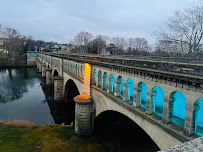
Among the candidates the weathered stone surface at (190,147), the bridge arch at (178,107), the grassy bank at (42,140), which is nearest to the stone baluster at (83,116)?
the grassy bank at (42,140)

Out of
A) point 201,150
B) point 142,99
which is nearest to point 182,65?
point 142,99

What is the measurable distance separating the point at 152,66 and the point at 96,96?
398 inches

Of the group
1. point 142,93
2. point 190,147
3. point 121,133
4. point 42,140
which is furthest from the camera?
point 121,133

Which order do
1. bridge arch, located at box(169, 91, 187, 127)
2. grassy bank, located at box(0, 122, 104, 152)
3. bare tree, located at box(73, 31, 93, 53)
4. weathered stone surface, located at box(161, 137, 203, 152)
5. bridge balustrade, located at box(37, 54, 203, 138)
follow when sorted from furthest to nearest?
1. bare tree, located at box(73, 31, 93, 53)
2. grassy bank, located at box(0, 122, 104, 152)
3. bridge arch, located at box(169, 91, 187, 127)
4. bridge balustrade, located at box(37, 54, 203, 138)
5. weathered stone surface, located at box(161, 137, 203, 152)

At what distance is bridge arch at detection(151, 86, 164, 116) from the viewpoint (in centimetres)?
1072

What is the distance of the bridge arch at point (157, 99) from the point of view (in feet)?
35.2

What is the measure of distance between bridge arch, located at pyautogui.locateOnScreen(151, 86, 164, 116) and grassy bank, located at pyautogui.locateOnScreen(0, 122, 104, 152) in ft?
34.6

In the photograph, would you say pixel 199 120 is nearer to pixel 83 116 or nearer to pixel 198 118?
pixel 198 118

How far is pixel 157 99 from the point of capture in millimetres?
11070

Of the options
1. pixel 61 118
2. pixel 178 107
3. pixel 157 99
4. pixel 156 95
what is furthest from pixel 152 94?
pixel 61 118

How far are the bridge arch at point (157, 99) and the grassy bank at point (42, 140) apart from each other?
34.6ft

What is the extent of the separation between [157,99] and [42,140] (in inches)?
580

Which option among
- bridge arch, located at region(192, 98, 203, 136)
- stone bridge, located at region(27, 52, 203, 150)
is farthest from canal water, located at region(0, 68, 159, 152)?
bridge arch, located at region(192, 98, 203, 136)

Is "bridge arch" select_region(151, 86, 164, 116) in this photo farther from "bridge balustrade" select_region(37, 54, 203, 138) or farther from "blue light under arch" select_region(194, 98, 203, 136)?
"blue light under arch" select_region(194, 98, 203, 136)
